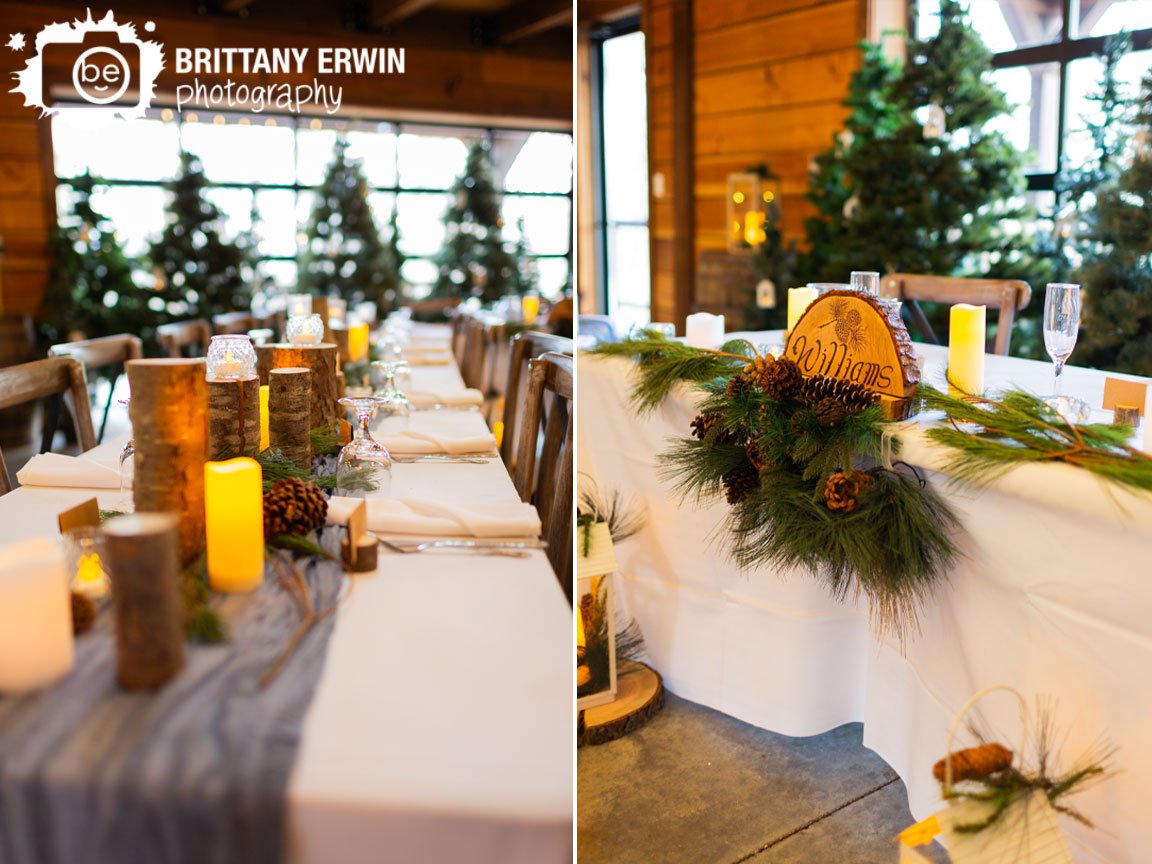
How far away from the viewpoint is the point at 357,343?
3236 mm

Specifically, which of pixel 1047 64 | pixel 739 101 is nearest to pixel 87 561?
pixel 1047 64

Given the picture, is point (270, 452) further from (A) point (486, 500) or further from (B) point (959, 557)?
(B) point (959, 557)

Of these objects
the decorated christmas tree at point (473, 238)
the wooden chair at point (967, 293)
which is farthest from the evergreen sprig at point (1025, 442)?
the decorated christmas tree at point (473, 238)

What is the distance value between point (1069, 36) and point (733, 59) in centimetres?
218

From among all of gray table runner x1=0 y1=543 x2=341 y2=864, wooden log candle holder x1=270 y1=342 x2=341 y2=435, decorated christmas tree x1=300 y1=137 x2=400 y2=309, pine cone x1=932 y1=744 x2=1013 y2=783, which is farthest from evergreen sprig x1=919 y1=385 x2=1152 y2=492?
decorated christmas tree x1=300 y1=137 x2=400 y2=309

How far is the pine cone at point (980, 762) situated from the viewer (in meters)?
1.15

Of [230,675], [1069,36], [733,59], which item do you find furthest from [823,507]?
[733,59]

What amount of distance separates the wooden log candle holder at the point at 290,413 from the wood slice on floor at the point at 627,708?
84cm

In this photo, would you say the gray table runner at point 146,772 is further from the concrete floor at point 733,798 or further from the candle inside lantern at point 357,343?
the candle inside lantern at point 357,343

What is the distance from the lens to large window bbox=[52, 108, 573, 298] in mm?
6320

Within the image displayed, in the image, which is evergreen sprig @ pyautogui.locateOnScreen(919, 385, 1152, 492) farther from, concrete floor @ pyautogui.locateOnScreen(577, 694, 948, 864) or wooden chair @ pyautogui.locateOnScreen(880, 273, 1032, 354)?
wooden chair @ pyautogui.locateOnScreen(880, 273, 1032, 354)

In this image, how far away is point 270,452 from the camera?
60.6 inches

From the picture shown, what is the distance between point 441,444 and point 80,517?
0.82 m

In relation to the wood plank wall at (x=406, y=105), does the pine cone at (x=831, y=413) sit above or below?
below
